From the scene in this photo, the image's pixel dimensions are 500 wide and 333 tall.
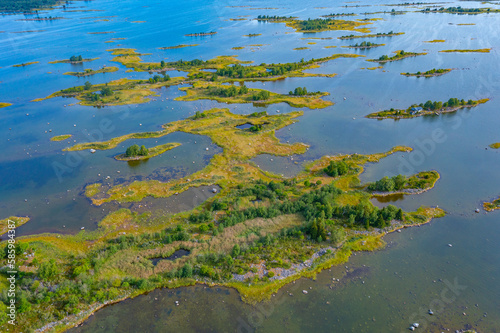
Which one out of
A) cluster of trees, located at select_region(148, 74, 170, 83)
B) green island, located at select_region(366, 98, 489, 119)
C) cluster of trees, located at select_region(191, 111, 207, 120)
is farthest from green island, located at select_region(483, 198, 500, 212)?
cluster of trees, located at select_region(148, 74, 170, 83)

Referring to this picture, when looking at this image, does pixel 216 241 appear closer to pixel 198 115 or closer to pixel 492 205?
pixel 492 205

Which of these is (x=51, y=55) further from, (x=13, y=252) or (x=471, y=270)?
(x=471, y=270)

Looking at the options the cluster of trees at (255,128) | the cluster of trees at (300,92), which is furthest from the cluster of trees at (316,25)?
the cluster of trees at (255,128)

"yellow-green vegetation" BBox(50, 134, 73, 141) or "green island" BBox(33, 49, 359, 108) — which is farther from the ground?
"green island" BBox(33, 49, 359, 108)

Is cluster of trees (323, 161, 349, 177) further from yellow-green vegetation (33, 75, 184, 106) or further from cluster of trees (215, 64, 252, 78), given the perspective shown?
cluster of trees (215, 64, 252, 78)

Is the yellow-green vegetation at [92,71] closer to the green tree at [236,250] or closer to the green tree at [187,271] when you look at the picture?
the green tree at [187,271]

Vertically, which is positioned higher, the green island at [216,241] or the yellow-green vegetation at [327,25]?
the yellow-green vegetation at [327,25]
